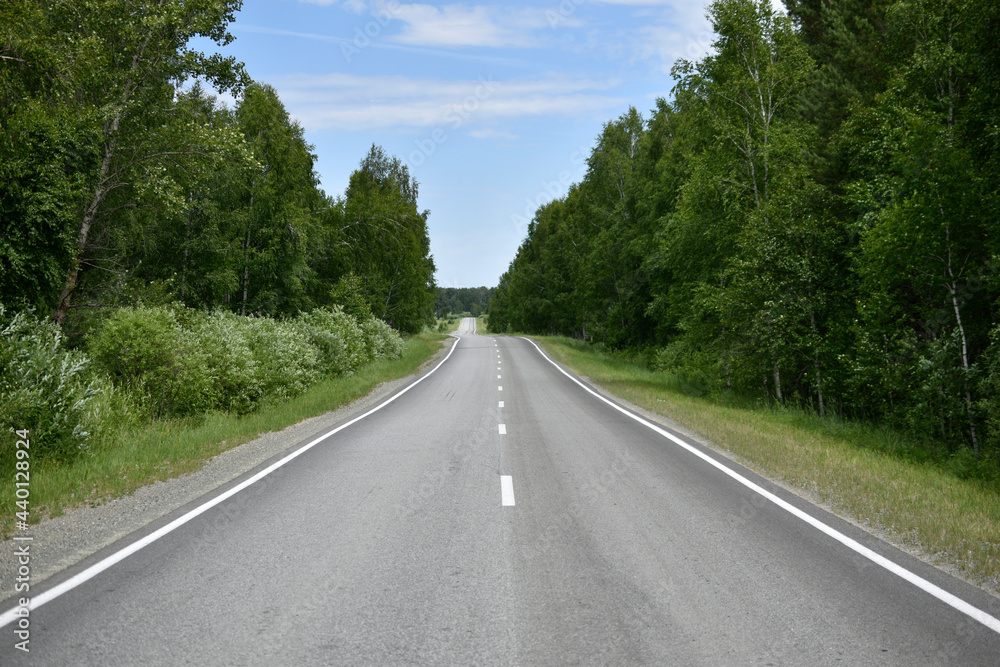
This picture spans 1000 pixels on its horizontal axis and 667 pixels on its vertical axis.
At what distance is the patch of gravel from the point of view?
16.3ft

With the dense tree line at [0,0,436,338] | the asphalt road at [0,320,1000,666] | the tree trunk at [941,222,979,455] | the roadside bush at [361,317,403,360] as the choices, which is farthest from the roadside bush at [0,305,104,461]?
the roadside bush at [361,317,403,360]

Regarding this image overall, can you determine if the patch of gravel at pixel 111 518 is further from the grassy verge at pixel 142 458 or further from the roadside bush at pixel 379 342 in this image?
the roadside bush at pixel 379 342


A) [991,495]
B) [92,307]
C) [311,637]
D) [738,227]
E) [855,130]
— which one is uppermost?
[855,130]

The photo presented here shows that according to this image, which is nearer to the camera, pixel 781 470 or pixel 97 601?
pixel 97 601

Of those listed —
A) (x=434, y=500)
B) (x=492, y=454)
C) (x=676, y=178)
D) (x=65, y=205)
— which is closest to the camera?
(x=434, y=500)

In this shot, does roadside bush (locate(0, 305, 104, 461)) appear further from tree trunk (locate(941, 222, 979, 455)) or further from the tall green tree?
the tall green tree

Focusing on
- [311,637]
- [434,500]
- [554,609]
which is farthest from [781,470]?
[311,637]

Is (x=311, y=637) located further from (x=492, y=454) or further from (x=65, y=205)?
(x=65, y=205)

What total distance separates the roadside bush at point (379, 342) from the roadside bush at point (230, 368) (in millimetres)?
16107

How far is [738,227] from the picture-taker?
67.6ft

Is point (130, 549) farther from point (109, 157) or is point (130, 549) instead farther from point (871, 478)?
point (109, 157)

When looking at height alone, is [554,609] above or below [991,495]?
above

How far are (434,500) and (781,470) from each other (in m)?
4.98

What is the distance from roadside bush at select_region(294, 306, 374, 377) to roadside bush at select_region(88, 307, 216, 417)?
8933 millimetres
